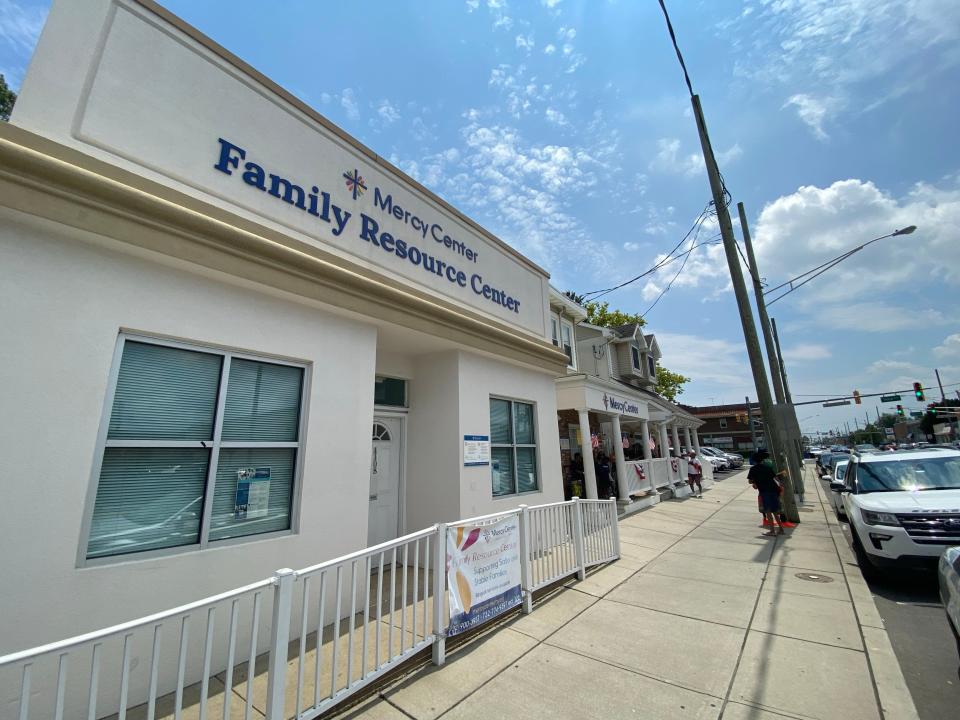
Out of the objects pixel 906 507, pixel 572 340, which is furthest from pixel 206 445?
pixel 572 340

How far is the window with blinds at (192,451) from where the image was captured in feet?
11.5

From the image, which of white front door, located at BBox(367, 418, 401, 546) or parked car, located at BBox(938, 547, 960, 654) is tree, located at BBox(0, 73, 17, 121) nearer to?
white front door, located at BBox(367, 418, 401, 546)

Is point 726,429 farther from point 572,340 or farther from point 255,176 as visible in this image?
point 255,176

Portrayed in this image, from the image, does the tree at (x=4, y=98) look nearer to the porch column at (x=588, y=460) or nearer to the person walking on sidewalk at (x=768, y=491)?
the porch column at (x=588, y=460)

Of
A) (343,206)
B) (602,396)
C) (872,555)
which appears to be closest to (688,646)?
(872,555)

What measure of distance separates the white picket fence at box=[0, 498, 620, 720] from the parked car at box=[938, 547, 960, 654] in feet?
11.6

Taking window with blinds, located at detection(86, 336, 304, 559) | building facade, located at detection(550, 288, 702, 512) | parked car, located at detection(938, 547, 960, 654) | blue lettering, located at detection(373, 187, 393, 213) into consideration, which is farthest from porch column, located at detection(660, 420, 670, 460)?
window with blinds, located at detection(86, 336, 304, 559)

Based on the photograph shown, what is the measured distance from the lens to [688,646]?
414 cm

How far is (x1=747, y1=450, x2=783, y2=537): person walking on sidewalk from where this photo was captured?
9.12 m

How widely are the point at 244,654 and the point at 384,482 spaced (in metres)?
3.08

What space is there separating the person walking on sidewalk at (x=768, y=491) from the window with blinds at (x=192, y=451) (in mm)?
9414

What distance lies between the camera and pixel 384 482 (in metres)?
6.81

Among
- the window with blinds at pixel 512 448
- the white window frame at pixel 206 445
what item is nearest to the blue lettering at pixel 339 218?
the white window frame at pixel 206 445

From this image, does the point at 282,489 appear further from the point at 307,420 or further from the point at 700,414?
the point at 700,414
